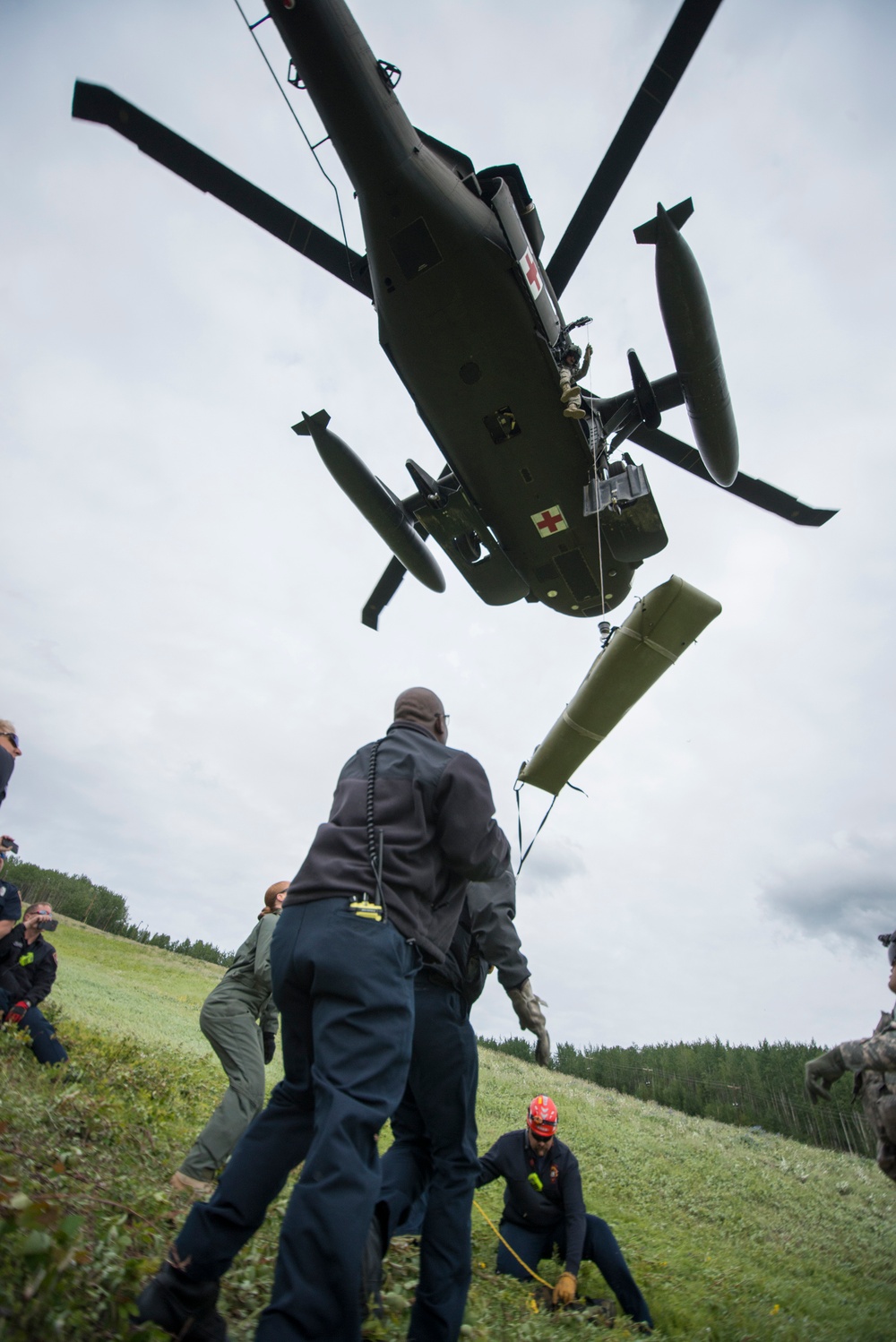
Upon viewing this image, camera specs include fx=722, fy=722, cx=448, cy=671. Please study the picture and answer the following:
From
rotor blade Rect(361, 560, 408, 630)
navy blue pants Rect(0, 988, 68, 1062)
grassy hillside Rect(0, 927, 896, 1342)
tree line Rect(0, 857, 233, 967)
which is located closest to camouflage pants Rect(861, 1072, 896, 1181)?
grassy hillside Rect(0, 927, 896, 1342)

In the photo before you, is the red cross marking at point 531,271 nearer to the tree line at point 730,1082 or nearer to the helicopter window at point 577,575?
the helicopter window at point 577,575

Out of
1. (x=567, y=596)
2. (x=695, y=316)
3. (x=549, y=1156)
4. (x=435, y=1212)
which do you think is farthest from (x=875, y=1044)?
(x=695, y=316)

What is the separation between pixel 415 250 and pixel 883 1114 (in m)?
6.76

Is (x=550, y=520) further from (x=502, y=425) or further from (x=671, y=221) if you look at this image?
(x=671, y=221)

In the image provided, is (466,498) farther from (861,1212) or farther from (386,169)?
(861,1212)

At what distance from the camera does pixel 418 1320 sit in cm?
263

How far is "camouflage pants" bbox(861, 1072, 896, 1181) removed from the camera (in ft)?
15.2

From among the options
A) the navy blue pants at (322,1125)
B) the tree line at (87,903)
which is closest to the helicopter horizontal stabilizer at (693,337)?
the navy blue pants at (322,1125)

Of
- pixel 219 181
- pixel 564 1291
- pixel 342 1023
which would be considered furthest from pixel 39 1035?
pixel 219 181

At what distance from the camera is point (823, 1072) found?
4609 millimetres

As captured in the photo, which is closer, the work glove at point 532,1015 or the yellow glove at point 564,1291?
the work glove at point 532,1015

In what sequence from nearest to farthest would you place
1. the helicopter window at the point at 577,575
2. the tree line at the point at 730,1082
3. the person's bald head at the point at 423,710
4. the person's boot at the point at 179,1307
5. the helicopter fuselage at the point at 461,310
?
the person's boot at the point at 179,1307 < the person's bald head at the point at 423,710 < the helicopter fuselage at the point at 461,310 < the helicopter window at the point at 577,575 < the tree line at the point at 730,1082

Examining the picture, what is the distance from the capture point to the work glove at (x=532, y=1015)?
3.57 m

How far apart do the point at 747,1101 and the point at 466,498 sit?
44990mm
